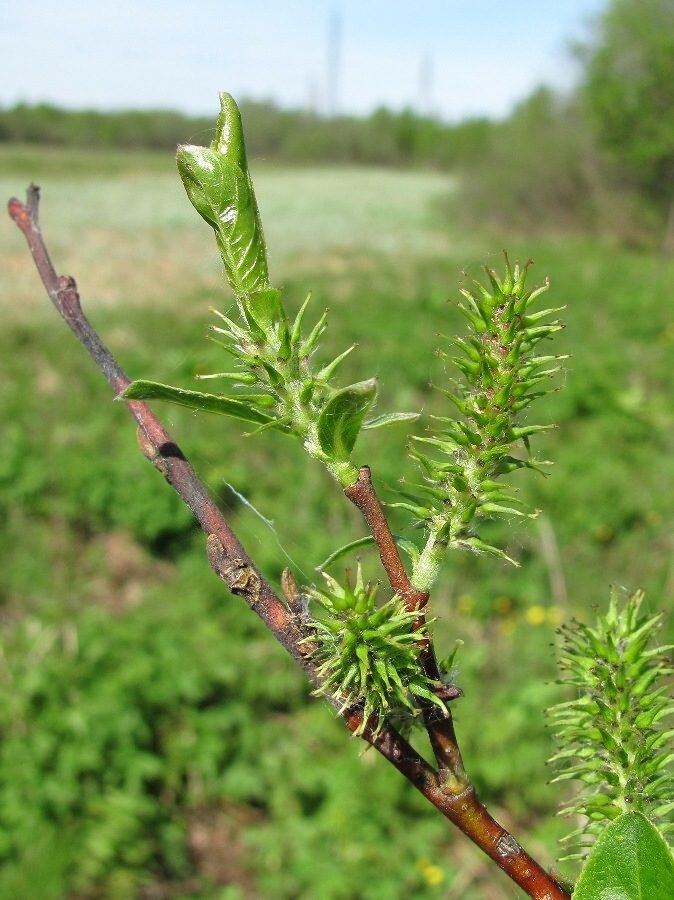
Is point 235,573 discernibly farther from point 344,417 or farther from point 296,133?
point 296,133

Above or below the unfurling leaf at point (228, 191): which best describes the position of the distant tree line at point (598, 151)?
above

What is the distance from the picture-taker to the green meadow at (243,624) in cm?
387

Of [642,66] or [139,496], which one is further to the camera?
[642,66]

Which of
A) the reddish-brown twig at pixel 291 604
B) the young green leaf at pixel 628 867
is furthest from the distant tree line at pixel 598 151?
the young green leaf at pixel 628 867

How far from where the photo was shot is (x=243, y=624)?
17.3ft

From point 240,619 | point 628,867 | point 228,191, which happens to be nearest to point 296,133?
point 240,619

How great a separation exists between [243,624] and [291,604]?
466cm

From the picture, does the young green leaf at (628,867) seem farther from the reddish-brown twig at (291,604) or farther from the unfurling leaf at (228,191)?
the unfurling leaf at (228,191)

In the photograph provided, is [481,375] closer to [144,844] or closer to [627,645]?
[627,645]

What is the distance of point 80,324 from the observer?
74cm

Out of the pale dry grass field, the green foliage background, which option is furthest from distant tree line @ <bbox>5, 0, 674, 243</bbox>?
the green foliage background

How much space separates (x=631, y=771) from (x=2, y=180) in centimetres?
3404

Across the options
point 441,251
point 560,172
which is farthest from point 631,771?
point 560,172

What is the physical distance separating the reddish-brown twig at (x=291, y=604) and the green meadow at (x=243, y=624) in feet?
0.19
